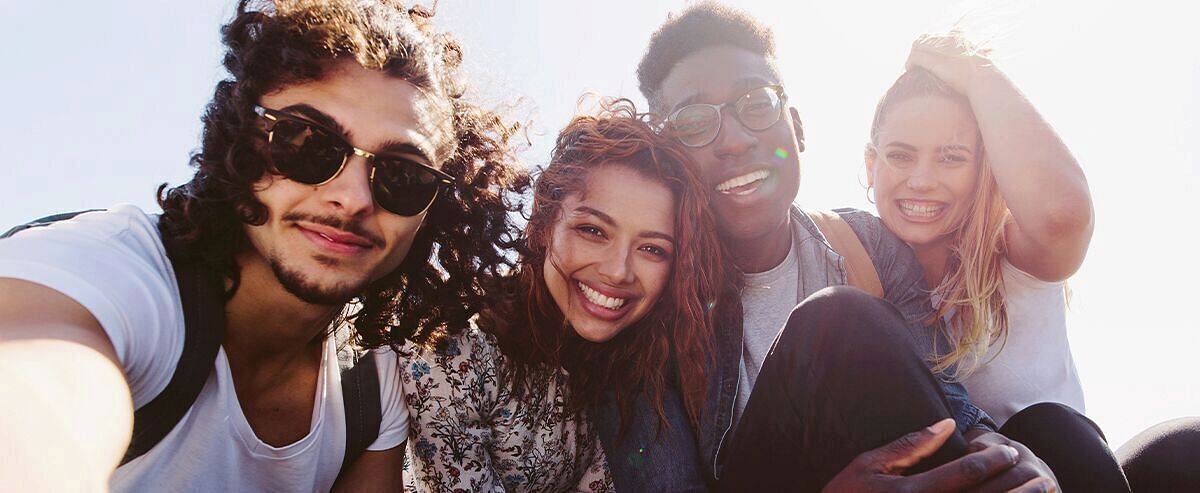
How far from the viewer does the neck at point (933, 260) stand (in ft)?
11.3

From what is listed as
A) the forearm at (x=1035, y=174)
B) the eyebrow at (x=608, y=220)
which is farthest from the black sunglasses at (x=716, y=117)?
the forearm at (x=1035, y=174)

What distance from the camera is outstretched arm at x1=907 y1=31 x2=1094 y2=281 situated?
2781 millimetres

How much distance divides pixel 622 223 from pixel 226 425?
166 centimetres

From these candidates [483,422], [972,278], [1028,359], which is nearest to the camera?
[483,422]

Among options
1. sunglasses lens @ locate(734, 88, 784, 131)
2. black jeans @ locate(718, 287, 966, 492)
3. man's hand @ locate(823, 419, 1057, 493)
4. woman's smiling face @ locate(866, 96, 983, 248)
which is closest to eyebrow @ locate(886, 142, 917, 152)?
woman's smiling face @ locate(866, 96, 983, 248)

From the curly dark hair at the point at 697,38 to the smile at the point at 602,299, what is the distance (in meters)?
1.49

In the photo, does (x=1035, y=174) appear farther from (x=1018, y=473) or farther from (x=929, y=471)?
(x=929, y=471)

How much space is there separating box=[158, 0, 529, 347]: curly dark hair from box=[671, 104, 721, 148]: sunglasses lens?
2.84 ft

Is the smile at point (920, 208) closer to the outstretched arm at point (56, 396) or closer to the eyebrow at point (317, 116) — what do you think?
the eyebrow at point (317, 116)

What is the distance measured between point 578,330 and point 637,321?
331 millimetres

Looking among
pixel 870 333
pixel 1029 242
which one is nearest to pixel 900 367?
pixel 870 333

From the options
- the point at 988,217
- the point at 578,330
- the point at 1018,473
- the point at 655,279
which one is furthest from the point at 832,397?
the point at 988,217

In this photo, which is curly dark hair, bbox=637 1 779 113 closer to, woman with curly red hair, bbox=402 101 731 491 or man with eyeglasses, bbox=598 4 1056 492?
man with eyeglasses, bbox=598 4 1056 492

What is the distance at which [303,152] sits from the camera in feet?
7.00
